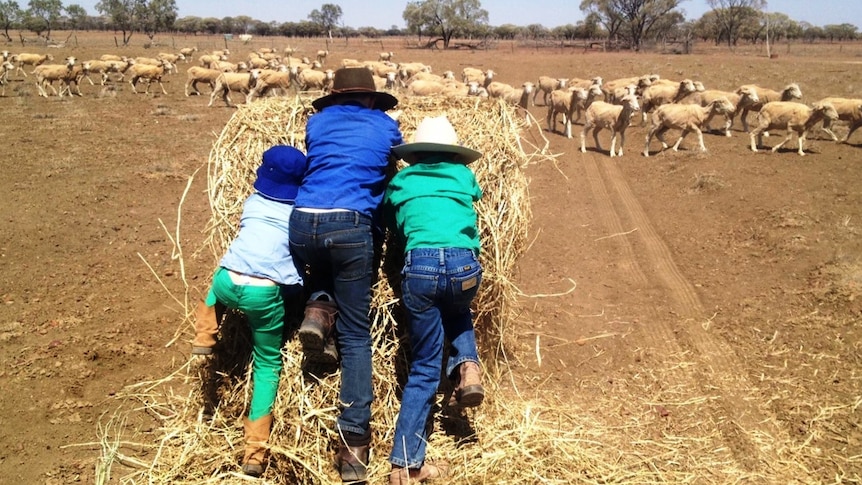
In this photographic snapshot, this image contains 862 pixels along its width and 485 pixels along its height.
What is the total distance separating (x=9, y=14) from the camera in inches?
2005

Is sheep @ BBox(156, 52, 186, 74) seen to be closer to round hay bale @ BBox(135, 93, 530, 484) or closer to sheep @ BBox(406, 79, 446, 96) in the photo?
sheep @ BBox(406, 79, 446, 96)

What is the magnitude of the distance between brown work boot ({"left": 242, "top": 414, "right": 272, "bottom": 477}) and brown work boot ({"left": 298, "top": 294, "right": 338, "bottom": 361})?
2.05 ft

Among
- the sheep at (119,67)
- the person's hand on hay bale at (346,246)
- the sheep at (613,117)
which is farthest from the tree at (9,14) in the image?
the person's hand on hay bale at (346,246)

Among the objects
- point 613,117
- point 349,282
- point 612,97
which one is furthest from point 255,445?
point 612,97

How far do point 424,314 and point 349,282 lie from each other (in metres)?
0.53

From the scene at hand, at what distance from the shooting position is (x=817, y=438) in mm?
4367

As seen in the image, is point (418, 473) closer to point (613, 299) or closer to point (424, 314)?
point (424, 314)

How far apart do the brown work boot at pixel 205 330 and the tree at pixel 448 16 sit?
199 ft

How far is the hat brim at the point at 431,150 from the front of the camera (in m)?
3.79

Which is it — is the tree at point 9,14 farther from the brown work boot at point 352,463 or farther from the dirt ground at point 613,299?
the brown work boot at point 352,463

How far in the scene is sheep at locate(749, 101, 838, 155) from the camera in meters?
12.8

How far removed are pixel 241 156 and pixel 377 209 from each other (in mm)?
1699

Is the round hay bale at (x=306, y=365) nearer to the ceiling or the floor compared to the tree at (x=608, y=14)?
nearer to the floor

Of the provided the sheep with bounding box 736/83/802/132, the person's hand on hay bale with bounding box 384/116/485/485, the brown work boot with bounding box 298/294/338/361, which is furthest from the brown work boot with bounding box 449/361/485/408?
the sheep with bounding box 736/83/802/132
